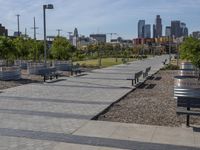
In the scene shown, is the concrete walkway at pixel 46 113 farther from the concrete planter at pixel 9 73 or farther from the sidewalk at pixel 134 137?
the concrete planter at pixel 9 73

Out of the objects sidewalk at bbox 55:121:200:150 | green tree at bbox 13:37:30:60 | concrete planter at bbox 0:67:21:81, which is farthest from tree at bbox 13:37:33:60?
sidewalk at bbox 55:121:200:150

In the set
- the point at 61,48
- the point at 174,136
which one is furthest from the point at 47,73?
the point at 174,136

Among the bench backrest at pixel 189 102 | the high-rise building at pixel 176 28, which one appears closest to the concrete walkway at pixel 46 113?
the bench backrest at pixel 189 102

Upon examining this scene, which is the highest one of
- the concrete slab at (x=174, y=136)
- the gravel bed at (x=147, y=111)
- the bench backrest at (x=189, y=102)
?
the bench backrest at (x=189, y=102)

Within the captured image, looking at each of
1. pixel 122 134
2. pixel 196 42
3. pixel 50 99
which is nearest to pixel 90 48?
pixel 196 42

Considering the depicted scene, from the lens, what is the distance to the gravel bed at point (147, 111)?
10.6m

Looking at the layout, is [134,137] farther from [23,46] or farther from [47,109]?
[23,46]

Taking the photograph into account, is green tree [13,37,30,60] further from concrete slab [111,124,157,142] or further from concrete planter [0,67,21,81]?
concrete slab [111,124,157,142]

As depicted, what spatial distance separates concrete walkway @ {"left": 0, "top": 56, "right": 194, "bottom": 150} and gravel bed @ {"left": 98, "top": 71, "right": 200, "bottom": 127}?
50 cm

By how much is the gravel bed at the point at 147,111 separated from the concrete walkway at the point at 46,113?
1.65 feet

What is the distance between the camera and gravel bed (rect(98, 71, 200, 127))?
1058cm

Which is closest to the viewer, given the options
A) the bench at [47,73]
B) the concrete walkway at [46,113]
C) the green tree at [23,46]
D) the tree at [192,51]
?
the concrete walkway at [46,113]

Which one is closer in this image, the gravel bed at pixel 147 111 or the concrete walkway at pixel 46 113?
the concrete walkway at pixel 46 113

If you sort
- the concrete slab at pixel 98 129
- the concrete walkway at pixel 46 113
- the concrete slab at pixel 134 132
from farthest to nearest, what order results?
the concrete slab at pixel 98 129 < the concrete slab at pixel 134 132 < the concrete walkway at pixel 46 113
